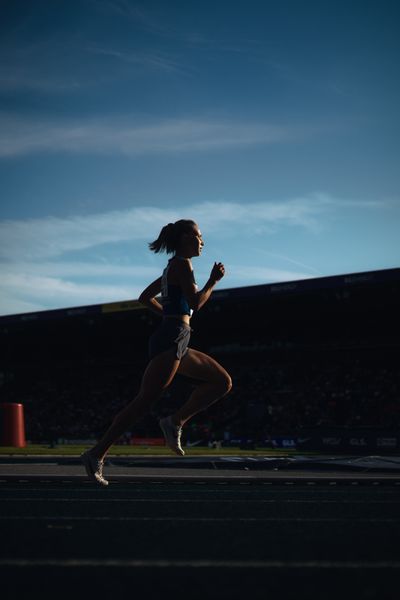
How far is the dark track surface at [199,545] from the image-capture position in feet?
7.66

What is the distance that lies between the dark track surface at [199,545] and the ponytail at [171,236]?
200cm

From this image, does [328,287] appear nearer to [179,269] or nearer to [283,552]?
[179,269]

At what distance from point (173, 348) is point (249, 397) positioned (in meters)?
32.5

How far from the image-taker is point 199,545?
3.12 metres

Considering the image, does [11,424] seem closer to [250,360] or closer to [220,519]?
[250,360]

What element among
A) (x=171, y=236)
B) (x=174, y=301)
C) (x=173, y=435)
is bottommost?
(x=173, y=435)

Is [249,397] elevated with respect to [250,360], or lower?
lower

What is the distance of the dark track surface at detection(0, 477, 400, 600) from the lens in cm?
233

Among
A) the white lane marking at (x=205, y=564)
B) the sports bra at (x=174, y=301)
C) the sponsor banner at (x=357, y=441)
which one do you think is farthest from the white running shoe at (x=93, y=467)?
the sponsor banner at (x=357, y=441)

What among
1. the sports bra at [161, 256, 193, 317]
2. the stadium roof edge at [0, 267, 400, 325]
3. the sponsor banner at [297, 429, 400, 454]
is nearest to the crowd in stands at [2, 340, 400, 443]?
the sponsor banner at [297, 429, 400, 454]

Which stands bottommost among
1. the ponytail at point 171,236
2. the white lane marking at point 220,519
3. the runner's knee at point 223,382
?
the white lane marking at point 220,519

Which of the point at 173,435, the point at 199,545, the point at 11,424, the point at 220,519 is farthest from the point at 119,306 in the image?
the point at 199,545

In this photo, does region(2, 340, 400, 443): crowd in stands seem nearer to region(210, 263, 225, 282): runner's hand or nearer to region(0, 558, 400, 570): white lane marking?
region(210, 263, 225, 282): runner's hand

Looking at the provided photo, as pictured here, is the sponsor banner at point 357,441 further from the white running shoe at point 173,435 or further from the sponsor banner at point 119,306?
the white running shoe at point 173,435
